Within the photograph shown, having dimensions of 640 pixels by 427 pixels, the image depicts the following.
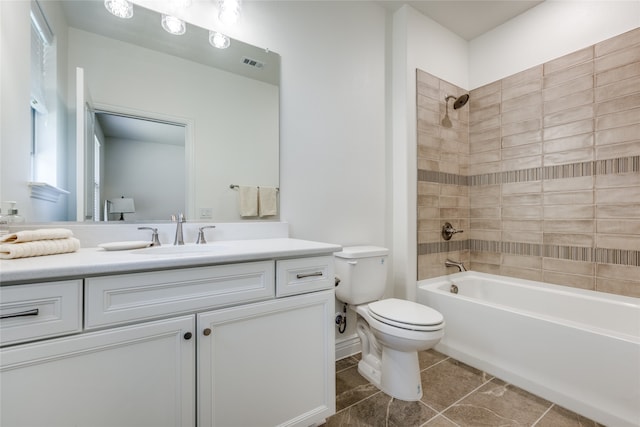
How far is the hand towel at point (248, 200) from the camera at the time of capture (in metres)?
1.64

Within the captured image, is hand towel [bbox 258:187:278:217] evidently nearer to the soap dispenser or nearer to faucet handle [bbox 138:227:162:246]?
faucet handle [bbox 138:227:162:246]

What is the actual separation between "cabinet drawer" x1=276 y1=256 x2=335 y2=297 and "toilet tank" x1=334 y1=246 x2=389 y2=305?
0.49 meters

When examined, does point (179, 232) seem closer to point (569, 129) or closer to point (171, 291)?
point (171, 291)

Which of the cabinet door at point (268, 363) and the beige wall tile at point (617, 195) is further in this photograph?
the beige wall tile at point (617, 195)

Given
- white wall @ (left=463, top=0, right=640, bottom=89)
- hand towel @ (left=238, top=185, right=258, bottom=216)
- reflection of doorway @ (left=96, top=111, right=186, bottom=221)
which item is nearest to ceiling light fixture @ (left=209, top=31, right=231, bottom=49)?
reflection of doorway @ (left=96, top=111, right=186, bottom=221)

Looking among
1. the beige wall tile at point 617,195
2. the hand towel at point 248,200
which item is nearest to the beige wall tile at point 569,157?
the beige wall tile at point 617,195

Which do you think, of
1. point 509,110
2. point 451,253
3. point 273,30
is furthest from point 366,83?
point 451,253

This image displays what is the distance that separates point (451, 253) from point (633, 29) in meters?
1.86

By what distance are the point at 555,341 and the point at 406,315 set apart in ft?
2.70

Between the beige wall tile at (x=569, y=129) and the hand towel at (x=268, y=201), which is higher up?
the beige wall tile at (x=569, y=129)

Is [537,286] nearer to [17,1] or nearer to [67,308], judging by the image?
[67,308]

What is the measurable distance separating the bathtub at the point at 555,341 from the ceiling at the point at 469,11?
218cm

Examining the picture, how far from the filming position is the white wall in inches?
73.1

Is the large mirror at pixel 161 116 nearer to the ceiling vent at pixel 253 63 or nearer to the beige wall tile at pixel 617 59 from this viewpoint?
the ceiling vent at pixel 253 63
